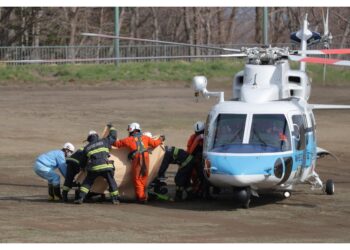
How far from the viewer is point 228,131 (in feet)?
56.9

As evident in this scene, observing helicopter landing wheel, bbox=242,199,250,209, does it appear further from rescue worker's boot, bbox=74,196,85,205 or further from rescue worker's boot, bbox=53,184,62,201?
rescue worker's boot, bbox=53,184,62,201

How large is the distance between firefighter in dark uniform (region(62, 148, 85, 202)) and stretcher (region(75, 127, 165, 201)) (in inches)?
6.0

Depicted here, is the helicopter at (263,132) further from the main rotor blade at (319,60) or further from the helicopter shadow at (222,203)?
the helicopter shadow at (222,203)

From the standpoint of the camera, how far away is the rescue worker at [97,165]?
1764cm

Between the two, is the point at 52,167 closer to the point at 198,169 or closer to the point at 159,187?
the point at 159,187

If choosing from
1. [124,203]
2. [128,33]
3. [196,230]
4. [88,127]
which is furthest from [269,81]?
[128,33]

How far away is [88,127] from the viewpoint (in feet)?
103

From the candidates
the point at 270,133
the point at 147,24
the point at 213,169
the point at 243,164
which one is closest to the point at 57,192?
the point at 213,169

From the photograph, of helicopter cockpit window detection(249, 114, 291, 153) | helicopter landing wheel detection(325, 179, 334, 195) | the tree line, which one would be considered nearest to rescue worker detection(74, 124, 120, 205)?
helicopter cockpit window detection(249, 114, 291, 153)

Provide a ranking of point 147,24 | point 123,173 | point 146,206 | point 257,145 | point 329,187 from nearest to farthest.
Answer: point 257,145 → point 146,206 → point 123,173 → point 329,187 → point 147,24

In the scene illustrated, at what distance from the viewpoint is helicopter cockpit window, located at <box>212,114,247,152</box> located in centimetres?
1711

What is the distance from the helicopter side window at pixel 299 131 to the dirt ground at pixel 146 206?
3.73 feet

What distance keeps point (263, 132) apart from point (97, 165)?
9.95 ft

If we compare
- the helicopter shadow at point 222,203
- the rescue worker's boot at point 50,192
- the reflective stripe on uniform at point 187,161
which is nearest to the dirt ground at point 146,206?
the helicopter shadow at point 222,203
